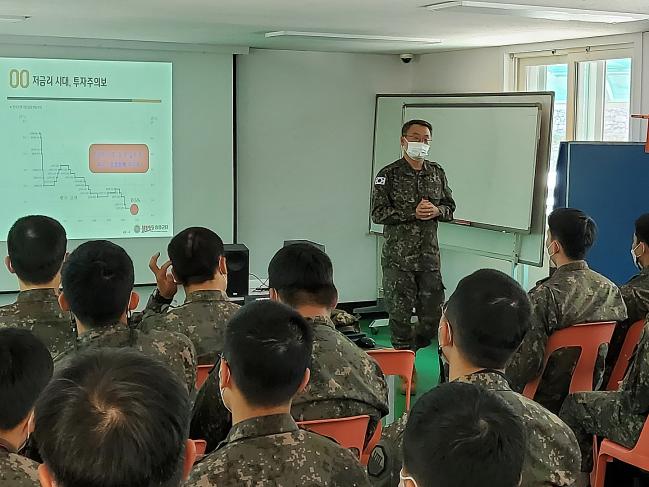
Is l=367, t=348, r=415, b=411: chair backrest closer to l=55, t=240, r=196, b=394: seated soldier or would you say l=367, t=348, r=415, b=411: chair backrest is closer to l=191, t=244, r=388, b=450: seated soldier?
l=191, t=244, r=388, b=450: seated soldier

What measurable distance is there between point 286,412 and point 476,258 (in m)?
5.78

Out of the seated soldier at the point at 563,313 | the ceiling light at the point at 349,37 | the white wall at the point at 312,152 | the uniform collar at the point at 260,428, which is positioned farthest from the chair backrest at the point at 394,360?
the white wall at the point at 312,152

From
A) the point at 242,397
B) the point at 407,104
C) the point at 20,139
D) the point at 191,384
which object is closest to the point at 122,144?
the point at 20,139

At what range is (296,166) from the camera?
7801 millimetres

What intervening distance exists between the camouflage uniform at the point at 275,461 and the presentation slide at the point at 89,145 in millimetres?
5425

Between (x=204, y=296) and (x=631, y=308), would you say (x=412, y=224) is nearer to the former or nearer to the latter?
(x=631, y=308)

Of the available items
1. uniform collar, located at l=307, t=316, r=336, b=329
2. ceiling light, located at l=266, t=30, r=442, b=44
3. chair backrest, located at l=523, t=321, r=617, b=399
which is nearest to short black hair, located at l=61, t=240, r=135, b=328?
uniform collar, located at l=307, t=316, r=336, b=329

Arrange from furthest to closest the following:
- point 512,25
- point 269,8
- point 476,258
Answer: point 476,258 → point 512,25 → point 269,8

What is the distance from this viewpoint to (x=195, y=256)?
11.2 ft

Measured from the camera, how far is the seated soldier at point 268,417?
5.76ft

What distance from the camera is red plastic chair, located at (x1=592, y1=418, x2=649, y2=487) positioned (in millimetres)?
3088

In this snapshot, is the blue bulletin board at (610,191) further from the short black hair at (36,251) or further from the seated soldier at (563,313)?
the short black hair at (36,251)

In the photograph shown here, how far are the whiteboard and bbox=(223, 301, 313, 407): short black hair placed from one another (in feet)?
15.0

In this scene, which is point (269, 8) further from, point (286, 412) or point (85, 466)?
point (85, 466)
